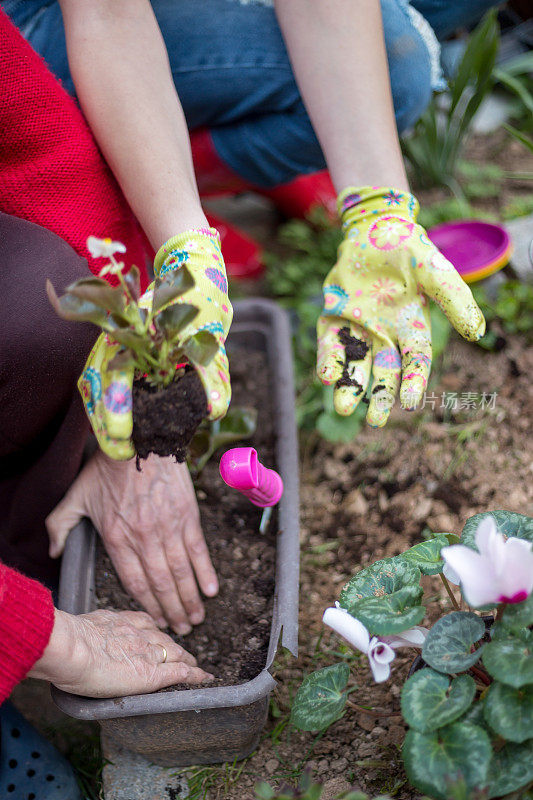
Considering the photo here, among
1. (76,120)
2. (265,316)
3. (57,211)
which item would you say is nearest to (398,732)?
(265,316)

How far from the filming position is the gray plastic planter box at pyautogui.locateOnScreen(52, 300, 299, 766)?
2.91ft

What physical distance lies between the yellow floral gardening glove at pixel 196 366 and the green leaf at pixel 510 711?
0.45m

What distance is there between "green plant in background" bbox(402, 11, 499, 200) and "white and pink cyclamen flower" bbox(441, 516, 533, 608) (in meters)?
1.42

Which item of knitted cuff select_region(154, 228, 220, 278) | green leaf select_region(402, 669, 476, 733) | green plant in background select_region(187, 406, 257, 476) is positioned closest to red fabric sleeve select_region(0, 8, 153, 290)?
knitted cuff select_region(154, 228, 220, 278)

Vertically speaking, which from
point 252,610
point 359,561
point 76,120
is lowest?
point 359,561

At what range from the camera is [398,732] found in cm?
102

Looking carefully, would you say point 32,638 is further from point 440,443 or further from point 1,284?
point 440,443

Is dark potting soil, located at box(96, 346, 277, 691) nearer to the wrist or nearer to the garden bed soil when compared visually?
the garden bed soil

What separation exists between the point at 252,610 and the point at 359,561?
0.93 ft

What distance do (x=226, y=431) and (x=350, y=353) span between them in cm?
32

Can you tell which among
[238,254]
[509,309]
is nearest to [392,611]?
[509,309]

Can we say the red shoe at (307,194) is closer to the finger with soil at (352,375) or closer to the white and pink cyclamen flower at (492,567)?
the finger with soil at (352,375)

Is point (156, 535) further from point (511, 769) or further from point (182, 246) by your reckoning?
point (511, 769)

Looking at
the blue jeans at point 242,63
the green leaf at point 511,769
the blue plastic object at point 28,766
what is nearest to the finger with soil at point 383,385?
the green leaf at point 511,769
